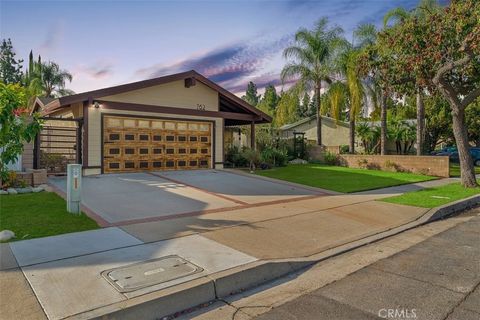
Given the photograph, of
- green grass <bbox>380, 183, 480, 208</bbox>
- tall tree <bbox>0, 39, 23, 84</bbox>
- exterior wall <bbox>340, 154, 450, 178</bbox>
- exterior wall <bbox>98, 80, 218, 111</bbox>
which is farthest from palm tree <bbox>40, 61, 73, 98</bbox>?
green grass <bbox>380, 183, 480, 208</bbox>

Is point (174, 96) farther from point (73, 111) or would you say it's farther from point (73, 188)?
point (73, 188)

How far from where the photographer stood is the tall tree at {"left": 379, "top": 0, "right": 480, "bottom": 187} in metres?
12.2

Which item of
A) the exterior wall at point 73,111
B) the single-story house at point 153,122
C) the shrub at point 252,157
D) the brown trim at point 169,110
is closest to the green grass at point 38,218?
the single-story house at point 153,122

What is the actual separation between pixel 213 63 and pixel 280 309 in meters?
17.9

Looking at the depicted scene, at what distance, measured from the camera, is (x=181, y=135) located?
656 inches

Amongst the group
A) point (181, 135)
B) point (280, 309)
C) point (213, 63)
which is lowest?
point (280, 309)

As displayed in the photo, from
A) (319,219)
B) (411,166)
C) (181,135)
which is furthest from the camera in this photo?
(411,166)

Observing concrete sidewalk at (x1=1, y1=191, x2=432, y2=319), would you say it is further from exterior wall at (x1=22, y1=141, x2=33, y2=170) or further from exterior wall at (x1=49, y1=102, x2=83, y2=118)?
exterior wall at (x1=49, y1=102, x2=83, y2=118)

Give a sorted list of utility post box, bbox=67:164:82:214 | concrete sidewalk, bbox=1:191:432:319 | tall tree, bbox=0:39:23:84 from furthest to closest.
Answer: tall tree, bbox=0:39:23:84 → utility post box, bbox=67:164:82:214 → concrete sidewalk, bbox=1:191:432:319

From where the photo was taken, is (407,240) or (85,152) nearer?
(407,240)

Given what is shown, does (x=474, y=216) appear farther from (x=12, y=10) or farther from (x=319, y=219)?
(x=12, y=10)

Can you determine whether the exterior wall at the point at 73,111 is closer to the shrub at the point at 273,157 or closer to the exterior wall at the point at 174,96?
the exterior wall at the point at 174,96

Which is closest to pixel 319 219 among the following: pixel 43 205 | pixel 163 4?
pixel 43 205

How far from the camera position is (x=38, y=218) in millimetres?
6992
